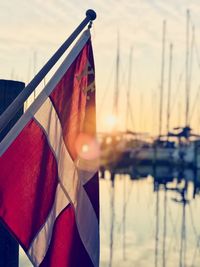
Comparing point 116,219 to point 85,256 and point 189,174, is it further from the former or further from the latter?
point 189,174

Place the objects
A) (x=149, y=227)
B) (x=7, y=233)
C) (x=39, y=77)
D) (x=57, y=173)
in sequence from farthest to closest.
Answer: (x=149, y=227) → (x=7, y=233) → (x=57, y=173) → (x=39, y=77)

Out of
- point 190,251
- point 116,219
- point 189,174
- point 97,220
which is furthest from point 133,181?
point 97,220

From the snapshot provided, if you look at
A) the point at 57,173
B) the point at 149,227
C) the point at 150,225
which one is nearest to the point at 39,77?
the point at 57,173

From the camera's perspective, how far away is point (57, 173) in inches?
143

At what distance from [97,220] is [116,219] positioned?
1798 cm

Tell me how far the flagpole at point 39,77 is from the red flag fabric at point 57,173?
0.10 m

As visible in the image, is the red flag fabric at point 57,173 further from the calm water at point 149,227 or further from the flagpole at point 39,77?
the calm water at point 149,227

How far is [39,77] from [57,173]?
2.21 feet

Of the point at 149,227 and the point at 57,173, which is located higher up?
the point at 57,173

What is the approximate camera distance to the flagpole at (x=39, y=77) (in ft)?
10.5

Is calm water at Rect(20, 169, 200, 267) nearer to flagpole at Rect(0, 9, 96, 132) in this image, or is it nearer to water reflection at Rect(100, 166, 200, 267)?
water reflection at Rect(100, 166, 200, 267)

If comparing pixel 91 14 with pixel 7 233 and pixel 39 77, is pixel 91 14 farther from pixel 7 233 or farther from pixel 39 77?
pixel 7 233

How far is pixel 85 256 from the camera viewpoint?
394 centimetres

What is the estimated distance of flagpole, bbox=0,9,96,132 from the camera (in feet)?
10.5
